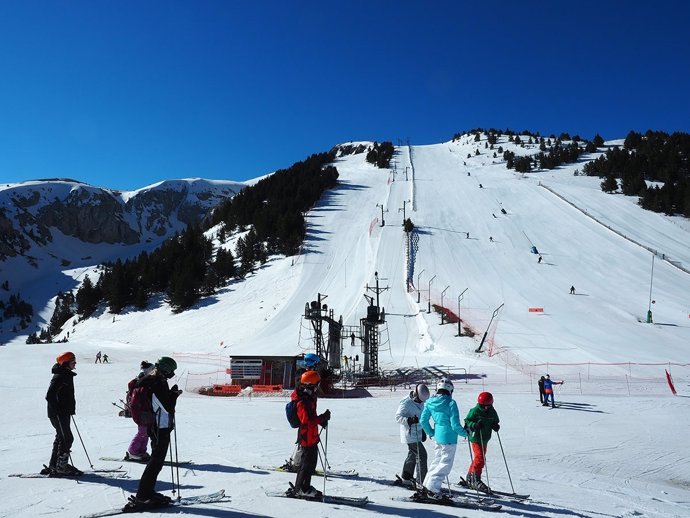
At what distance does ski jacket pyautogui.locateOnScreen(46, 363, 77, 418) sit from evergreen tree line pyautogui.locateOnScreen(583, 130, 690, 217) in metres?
64.3

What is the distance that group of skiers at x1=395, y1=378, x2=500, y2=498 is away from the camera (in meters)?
5.73

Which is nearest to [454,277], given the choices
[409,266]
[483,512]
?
[409,266]

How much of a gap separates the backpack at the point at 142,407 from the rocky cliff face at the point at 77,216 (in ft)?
437

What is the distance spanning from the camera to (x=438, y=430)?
19.1 feet

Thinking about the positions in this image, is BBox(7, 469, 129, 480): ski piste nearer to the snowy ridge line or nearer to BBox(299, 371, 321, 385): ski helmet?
BBox(299, 371, 321, 385): ski helmet

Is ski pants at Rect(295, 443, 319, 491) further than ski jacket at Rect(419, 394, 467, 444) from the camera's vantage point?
No

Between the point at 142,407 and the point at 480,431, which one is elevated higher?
the point at 142,407

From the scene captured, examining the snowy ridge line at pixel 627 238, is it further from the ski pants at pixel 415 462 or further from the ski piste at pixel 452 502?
the ski piste at pixel 452 502

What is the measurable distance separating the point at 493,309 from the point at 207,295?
2543 cm

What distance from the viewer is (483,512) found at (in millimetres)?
5465

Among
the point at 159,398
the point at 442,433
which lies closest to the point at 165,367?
the point at 159,398

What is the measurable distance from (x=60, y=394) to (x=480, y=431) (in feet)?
17.9

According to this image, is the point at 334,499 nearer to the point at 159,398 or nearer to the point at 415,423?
the point at 415,423

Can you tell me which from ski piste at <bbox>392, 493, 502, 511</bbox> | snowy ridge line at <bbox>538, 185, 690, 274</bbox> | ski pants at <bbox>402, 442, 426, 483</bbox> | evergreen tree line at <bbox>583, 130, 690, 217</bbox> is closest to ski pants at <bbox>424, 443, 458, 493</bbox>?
ski piste at <bbox>392, 493, 502, 511</bbox>
